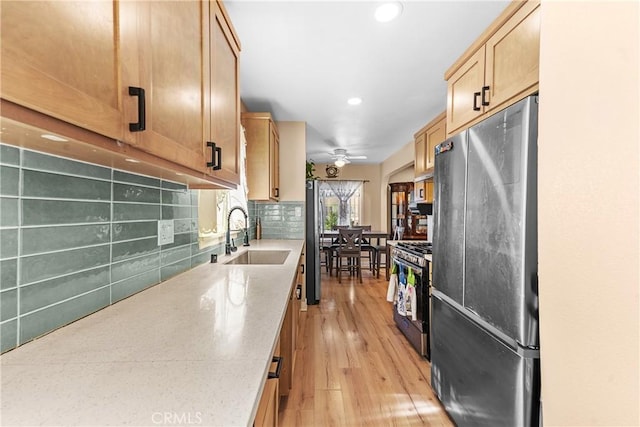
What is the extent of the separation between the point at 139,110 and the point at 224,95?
751mm

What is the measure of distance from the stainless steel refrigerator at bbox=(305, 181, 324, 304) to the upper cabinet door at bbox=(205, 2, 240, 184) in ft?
7.06

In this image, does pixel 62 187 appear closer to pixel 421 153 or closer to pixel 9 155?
pixel 9 155

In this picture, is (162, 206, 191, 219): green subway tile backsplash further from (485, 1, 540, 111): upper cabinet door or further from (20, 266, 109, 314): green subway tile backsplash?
(485, 1, 540, 111): upper cabinet door

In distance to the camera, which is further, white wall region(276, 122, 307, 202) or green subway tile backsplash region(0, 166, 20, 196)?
white wall region(276, 122, 307, 202)

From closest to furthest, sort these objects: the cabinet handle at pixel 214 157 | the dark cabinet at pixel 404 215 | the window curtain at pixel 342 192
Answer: the cabinet handle at pixel 214 157
the dark cabinet at pixel 404 215
the window curtain at pixel 342 192

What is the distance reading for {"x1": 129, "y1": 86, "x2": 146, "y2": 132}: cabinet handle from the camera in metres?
0.63

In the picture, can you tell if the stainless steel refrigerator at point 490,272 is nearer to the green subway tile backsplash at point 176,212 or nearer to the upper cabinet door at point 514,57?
the upper cabinet door at point 514,57

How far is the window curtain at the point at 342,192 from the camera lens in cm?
690

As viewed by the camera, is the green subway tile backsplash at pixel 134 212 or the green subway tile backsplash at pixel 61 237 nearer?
the green subway tile backsplash at pixel 61 237

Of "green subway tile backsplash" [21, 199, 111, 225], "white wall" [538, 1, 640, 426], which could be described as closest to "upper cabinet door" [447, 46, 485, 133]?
"white wall" [538, 1, 640, 426]

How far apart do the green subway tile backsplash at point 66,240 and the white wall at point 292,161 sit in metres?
2.36

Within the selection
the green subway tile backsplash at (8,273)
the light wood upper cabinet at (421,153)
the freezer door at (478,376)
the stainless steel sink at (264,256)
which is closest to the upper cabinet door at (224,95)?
the green subway tile backsplash at (8,273)

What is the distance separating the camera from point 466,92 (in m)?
1.73

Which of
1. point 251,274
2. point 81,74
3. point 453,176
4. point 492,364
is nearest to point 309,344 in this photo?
point 251,274
